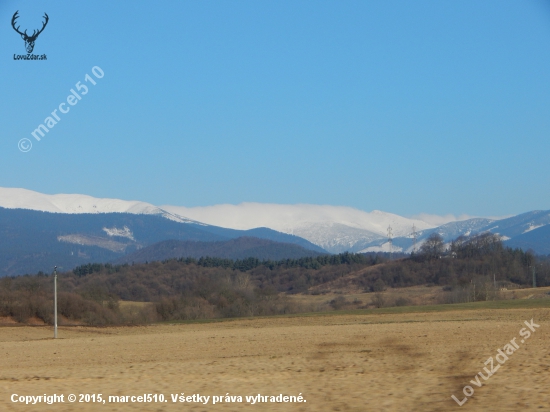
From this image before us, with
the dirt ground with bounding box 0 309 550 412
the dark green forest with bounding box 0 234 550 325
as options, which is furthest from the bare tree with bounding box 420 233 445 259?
the dirt ground with bounding box 0 309 550 412

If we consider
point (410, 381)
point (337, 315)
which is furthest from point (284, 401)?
Answer: point (337, 315)

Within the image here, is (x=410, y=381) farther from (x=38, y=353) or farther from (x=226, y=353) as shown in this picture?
(x=38, y=353)

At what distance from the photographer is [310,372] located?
21.4 metres

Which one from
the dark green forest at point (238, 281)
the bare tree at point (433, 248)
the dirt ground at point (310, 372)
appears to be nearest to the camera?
the dirt ground at point (310, 372)

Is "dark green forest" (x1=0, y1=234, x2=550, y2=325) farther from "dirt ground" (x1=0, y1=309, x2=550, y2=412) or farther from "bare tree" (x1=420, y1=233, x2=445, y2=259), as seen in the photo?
"dirt ground" (x1=0, y1=309, x2=550, y2=412)

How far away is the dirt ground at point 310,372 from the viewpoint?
16.6 meters

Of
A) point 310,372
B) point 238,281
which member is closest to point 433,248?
point 238,281

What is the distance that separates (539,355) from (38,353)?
915 inches

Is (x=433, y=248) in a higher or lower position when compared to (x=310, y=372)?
higher

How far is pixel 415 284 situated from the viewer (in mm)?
127688

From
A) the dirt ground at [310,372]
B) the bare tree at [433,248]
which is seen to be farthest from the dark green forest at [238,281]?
the dirt ground at [310,372]

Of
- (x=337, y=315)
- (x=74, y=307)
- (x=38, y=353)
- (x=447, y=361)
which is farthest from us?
(x=74, y=307)

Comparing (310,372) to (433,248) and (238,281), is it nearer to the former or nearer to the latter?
(238,281)

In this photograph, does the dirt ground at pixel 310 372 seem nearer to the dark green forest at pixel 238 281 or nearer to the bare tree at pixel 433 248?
the dark green forest at pixel 238 281
